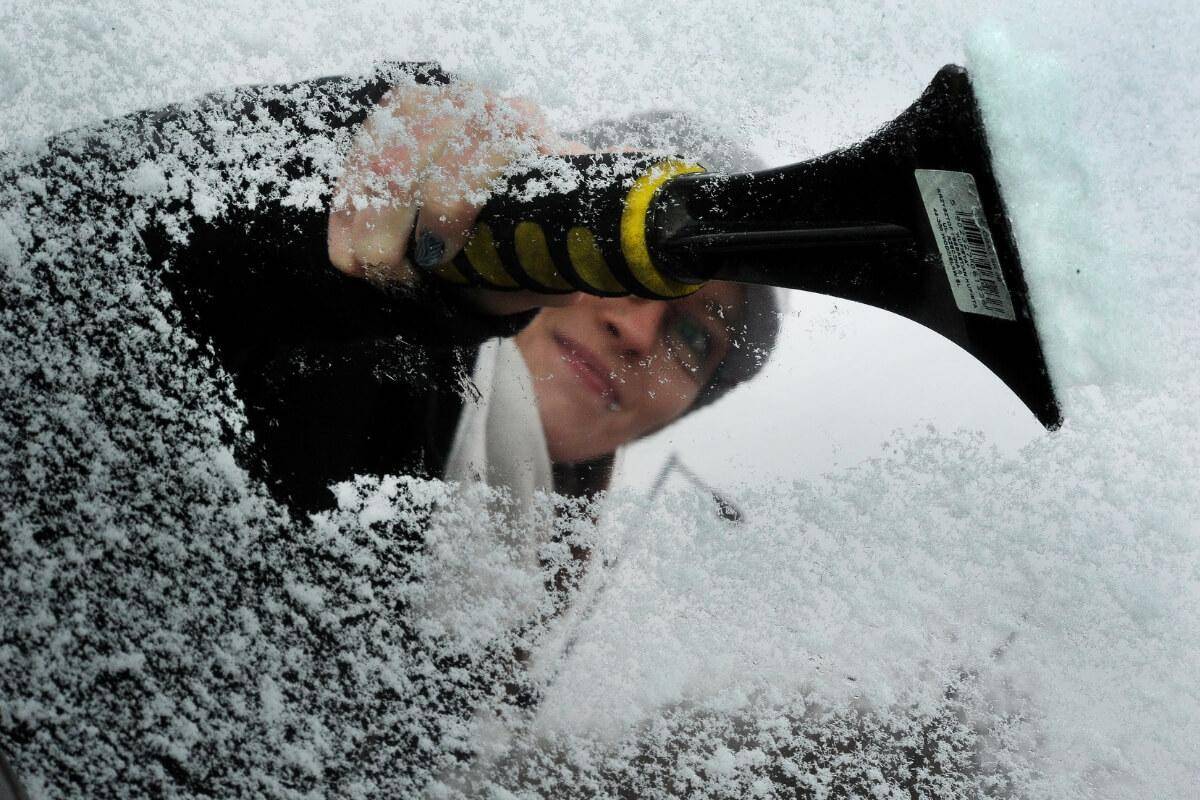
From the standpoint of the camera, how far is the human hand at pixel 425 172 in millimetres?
342

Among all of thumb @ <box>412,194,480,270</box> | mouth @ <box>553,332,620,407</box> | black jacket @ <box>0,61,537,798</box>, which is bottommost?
black jacket @ <box>0,61,537,798</box>

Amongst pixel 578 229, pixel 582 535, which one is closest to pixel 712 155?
pixel 578 229

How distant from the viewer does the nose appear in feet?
1.15

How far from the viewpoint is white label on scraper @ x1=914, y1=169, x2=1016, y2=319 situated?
269mm

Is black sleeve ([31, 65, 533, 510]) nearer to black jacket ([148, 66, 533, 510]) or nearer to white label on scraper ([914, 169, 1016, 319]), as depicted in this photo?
black jacket ([148, 66, 533, 510])

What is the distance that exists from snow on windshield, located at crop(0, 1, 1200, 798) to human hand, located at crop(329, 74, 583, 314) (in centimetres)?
1

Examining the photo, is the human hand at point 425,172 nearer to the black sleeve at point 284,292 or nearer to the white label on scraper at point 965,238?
the black sleeve at point 284,292

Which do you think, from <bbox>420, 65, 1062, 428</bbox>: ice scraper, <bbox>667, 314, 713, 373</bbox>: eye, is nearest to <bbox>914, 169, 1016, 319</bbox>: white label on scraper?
<bbox>420, 65, 1062, 428</bbox>: ice scraper

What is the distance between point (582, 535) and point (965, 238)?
19 centimetres

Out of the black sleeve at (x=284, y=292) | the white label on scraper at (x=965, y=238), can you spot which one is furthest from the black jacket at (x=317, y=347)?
the white label on scraper at (x=965, y=238)

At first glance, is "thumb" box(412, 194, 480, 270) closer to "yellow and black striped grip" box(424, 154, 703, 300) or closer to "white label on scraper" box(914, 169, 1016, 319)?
"yellow and black striped grip" box(424, 154, 703, 300)

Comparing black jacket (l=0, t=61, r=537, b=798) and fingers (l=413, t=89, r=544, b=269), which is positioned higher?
fingers (l=413, t=89, r=544, b=269)

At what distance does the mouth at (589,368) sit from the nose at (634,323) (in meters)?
0.01

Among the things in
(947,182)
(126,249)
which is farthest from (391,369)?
(947,182)
